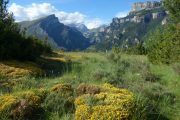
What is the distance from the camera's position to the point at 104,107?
29.0ft

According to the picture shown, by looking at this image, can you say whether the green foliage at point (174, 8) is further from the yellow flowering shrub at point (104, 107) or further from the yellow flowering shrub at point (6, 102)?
the yellow flowering shrub at point (6, 102)

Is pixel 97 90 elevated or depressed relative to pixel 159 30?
depressed

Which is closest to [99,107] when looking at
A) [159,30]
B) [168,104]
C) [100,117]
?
[100,117]

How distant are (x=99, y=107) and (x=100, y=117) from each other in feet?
1.48

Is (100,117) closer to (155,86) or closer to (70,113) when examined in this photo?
(70,113)

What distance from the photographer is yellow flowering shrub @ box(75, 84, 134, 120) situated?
8477 millimetres

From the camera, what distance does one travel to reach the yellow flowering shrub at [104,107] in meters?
8.48

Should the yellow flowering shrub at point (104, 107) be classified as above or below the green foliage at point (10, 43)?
below

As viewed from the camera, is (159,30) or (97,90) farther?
(159,30)

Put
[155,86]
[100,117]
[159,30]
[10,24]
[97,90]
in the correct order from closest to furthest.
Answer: [100,117]
[97,90]
[155,86]
[10,24]
[159,30]

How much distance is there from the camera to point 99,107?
29.0 feet

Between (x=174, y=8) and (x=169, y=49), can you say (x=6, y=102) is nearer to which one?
(x=169, y=49)

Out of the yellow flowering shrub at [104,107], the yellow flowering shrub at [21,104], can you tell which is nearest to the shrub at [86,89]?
the yellow flowering shrub at [104,107]

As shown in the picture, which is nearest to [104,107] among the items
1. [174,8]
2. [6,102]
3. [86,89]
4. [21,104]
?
[21,104]
